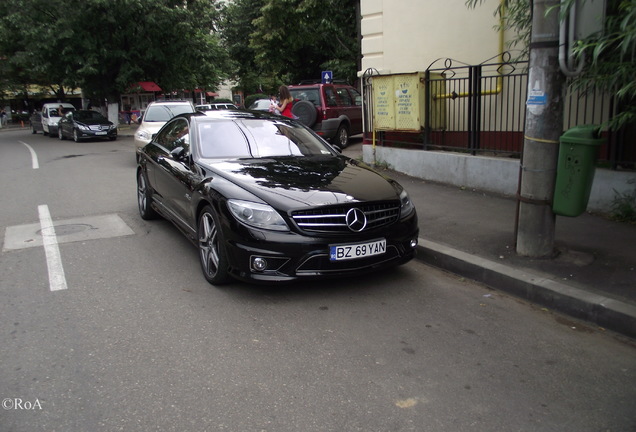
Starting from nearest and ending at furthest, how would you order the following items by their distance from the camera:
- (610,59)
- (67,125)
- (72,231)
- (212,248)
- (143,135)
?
(212,248) < (610,59) < (72,231) < (143,135) < (67,125)

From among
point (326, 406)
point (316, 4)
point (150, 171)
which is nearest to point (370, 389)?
point (326, 406)

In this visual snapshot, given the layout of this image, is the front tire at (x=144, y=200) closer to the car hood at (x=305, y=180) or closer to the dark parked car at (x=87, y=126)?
the car hood at (x=305, y=180)

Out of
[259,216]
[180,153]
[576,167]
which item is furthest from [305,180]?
[576,167]

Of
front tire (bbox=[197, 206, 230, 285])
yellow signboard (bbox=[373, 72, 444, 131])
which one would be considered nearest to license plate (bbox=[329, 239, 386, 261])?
front tire (bbox=[197, 206, 230, 285])

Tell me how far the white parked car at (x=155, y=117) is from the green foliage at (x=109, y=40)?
12.4 meters

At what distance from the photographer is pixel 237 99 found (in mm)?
64500

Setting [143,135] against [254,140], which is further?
[143,135]

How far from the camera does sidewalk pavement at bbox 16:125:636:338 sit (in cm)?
420

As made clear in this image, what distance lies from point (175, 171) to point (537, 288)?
3952mm

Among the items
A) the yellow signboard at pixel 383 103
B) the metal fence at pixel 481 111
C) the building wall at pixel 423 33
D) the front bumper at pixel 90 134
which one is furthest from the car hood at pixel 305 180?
the front bumper at pixel 90 134

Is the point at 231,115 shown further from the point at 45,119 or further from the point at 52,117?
the point at 45,119

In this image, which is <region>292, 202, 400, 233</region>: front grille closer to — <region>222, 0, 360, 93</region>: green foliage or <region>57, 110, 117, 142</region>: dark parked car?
<region>222, 0, 360, 93</region>: green foliage

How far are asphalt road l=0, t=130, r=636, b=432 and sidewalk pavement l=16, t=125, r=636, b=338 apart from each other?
5.7 inches

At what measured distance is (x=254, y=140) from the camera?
5.86m
